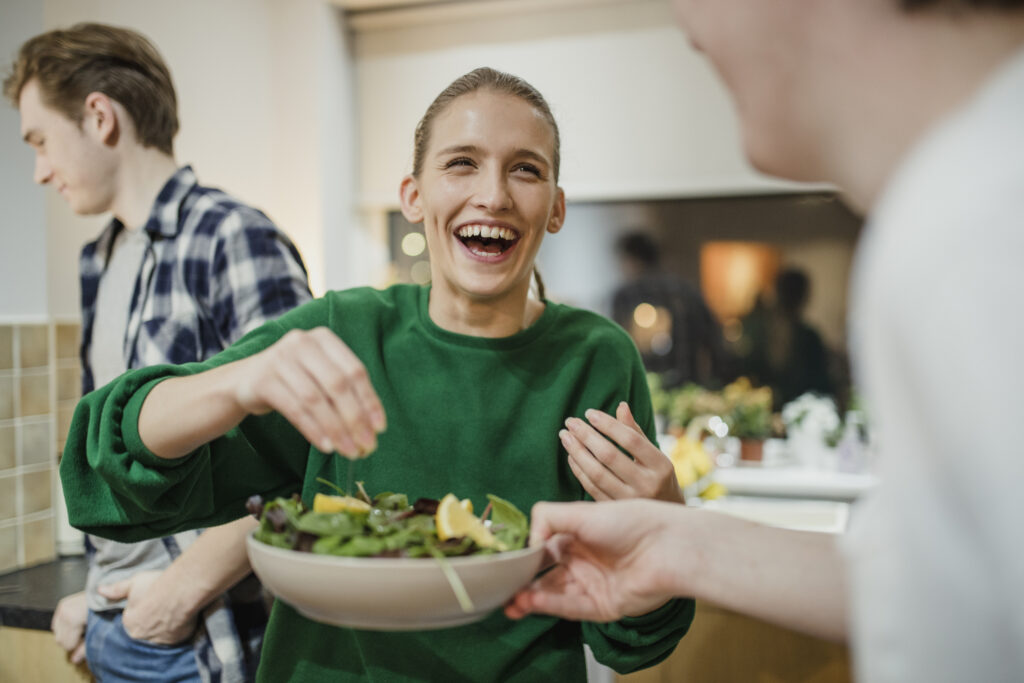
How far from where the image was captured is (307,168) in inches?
155

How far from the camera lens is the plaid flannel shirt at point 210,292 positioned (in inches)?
57.3

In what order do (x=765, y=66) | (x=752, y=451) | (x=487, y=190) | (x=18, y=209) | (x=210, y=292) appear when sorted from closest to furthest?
(x=765, y=66)
(x=487, y=190)
(x=210, y=292)
(x=18, y=209)
(x=752, y=451)

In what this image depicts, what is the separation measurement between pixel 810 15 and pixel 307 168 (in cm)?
362

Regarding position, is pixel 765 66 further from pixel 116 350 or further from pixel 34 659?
pixel 34 659

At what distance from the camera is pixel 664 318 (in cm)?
405

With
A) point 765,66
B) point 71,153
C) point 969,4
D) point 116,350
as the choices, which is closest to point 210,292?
point 116,350

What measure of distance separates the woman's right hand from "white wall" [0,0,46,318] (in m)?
1.64

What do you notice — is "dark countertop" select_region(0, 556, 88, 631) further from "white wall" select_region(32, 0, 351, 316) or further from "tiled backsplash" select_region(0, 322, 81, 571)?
"white wall" select_region(32, 0, 351, 316)

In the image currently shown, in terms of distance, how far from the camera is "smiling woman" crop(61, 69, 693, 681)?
40.3 inches

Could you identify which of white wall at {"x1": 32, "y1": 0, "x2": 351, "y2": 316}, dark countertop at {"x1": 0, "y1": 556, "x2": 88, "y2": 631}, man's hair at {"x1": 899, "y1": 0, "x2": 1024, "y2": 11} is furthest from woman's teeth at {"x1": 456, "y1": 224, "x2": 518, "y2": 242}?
white wall at {"x1": 32, "y1": 0, "x2": 351, "y2": 316}

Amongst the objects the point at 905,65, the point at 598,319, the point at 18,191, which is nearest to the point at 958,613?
the point at 905,65

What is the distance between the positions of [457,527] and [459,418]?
0.33m

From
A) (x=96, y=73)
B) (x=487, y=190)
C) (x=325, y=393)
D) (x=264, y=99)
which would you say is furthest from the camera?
(x=264, y=99)

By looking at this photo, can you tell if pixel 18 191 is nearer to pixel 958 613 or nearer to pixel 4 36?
pixel 4 36
